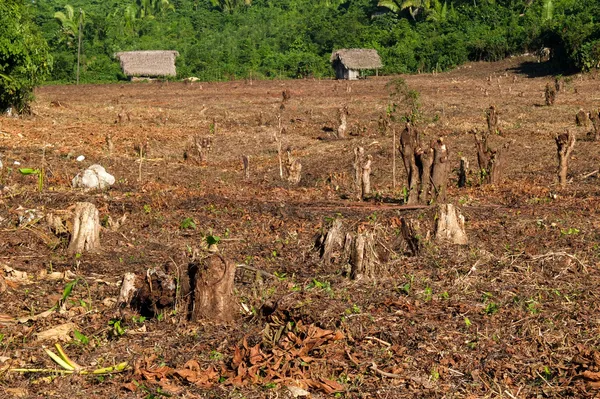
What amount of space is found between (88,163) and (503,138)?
9.78 meters

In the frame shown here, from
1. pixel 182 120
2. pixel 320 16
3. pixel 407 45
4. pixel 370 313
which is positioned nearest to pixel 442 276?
pixel 370 313

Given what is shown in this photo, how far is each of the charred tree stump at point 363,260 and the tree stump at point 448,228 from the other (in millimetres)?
1423

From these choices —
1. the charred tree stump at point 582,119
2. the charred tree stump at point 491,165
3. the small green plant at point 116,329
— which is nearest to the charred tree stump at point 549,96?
the charred tree stump at point 582,119

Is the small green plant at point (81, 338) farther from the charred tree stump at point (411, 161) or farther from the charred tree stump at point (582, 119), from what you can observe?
the charred tree stump at point (582, 119)

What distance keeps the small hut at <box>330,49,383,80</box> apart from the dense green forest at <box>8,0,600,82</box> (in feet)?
3.11

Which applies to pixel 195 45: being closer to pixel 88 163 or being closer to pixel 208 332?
pixel 88 163

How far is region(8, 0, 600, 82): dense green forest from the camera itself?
51438mm

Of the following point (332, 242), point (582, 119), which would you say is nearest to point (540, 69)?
point (582, 119)

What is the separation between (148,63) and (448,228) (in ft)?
151

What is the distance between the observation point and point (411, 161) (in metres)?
12.6

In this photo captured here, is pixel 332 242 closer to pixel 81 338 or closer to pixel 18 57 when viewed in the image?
pixel 81 338

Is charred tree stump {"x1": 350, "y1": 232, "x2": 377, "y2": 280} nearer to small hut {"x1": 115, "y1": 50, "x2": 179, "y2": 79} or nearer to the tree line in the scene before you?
the tree line

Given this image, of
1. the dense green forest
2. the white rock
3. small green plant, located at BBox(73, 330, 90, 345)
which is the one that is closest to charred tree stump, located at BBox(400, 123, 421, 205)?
the white rock

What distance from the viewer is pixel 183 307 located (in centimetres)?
790
